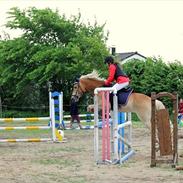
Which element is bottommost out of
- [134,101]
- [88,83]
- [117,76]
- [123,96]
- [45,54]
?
[134,101]

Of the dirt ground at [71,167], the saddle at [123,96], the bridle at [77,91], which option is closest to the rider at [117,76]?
the saddle at [123,96]

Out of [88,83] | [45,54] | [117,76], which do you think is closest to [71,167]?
[117,76]

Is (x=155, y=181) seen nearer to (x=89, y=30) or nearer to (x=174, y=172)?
(x=174, y=172)

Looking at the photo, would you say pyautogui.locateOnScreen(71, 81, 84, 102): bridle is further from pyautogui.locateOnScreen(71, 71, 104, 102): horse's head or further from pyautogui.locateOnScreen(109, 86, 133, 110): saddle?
pyautogui.locateOnScreen(109, 86, 133, 110): saddle

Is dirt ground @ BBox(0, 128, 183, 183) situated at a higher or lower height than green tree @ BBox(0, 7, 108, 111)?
lower

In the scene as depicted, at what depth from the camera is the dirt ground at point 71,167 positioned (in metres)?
8.85

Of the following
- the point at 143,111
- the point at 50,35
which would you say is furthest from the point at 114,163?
the point at 50,35

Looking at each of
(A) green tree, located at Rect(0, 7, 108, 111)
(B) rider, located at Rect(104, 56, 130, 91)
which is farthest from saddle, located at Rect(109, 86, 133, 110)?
(A) green tree, located at Rect(0, 7, 108, 111)

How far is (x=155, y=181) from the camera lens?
851cm

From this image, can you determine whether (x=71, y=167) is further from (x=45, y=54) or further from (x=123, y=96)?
(x=45, y=54)

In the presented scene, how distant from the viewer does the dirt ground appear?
8.85 metres

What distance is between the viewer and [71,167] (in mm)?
10398

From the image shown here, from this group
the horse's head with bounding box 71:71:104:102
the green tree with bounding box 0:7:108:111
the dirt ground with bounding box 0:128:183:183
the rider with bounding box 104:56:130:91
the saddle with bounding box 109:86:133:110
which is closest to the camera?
the dirt ground with bounding box 0:128:183:183

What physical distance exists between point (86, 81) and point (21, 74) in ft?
76.5
